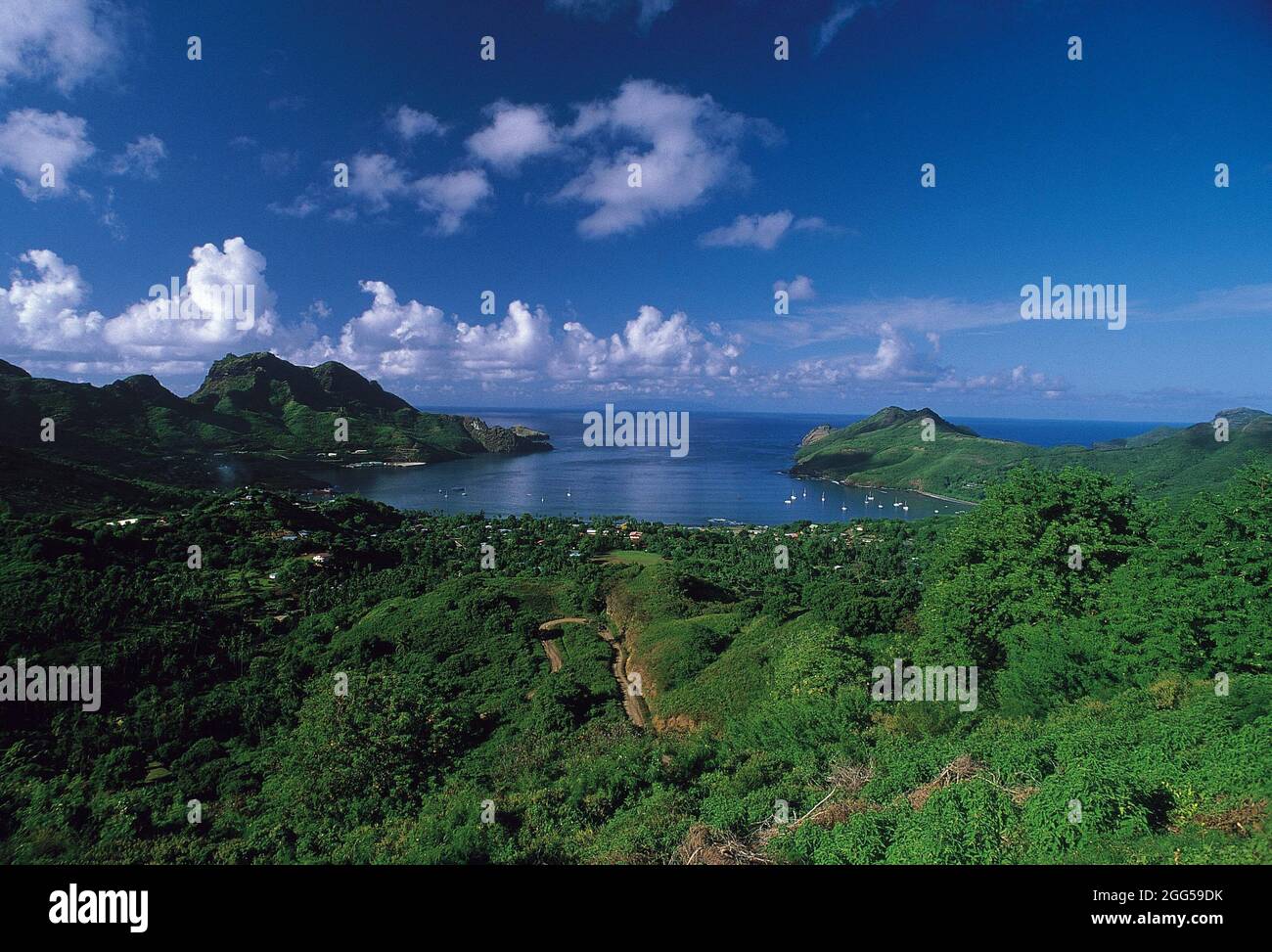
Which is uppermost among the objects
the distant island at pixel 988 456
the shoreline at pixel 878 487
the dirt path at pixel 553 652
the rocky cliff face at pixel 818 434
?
the rocky cliff face at pixel 818 434

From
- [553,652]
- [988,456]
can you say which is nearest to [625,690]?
[553,652]

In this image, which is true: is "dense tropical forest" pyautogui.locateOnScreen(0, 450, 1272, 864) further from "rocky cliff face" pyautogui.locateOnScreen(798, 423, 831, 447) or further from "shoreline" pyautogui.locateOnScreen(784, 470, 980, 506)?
"rocky cliff face" pyautogui.locateOnScreen(798, 423, 831, 447)

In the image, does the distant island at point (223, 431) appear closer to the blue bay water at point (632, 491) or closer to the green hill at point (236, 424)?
the green hill at point (236, 424)

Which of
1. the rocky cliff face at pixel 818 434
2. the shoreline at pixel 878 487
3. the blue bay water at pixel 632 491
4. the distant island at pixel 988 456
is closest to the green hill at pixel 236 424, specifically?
the blue bay water at pixel 632 491

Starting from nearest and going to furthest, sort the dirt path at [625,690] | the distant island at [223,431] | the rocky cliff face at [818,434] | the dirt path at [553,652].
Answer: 1. the dirt path at [625,690]
2. the dirt path at [553,652]
3. the distant island at [223,431]
4. the rocky cliff face at [818,434]

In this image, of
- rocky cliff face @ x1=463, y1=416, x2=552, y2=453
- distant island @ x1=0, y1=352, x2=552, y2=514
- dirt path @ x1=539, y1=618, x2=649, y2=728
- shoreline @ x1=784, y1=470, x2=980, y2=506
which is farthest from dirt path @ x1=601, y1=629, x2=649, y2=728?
rocky cliff face @ x1=463, y1=416, x2=552, y2=453
